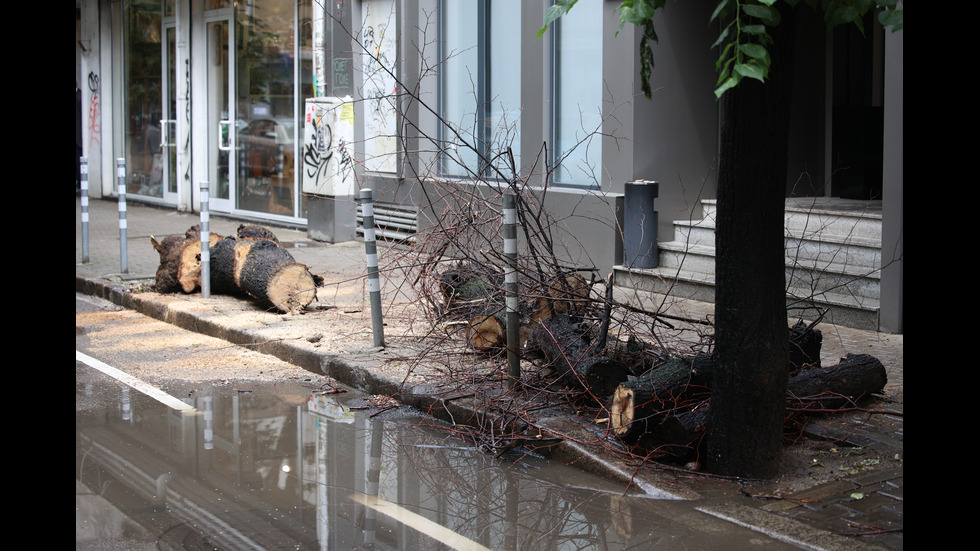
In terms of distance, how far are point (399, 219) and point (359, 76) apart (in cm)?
224

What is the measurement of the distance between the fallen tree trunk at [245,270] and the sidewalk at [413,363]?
179 millimetres

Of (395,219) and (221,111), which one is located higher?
(221,111)

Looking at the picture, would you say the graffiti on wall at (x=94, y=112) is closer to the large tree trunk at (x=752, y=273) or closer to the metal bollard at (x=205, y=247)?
the metal bollard at (x=205, y=247)

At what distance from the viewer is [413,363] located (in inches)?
270

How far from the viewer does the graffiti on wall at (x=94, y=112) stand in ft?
72.5

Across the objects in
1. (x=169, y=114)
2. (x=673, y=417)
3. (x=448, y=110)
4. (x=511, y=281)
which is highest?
(x=169, y=114)

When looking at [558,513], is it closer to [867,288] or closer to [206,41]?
[867,288]

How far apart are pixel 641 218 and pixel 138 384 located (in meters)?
5.35

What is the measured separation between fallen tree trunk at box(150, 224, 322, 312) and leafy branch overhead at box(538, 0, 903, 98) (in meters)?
6.03

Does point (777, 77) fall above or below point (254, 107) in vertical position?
below

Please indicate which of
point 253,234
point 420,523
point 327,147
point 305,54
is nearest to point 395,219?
point 327,147

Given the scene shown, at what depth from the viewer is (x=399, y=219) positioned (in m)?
14.5

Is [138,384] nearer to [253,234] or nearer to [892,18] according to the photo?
[253,234]

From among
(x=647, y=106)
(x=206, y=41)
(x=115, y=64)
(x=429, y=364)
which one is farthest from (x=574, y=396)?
(x=115, y=64)
